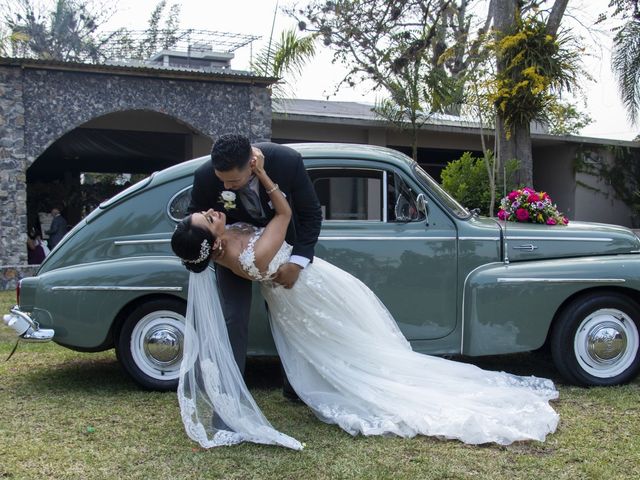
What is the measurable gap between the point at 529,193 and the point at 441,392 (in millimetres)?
2219

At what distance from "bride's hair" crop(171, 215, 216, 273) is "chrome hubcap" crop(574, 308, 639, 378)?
2917mm

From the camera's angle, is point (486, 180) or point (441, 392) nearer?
point (441, 392)

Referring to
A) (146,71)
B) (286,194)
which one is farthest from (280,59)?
(286,194)

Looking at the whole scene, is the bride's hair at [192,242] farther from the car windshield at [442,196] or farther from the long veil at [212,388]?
the car windshield at [442,196]

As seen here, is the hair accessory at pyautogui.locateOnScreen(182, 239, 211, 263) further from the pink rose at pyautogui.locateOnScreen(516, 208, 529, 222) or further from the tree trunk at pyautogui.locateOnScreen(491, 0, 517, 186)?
the tree trunk at pyautogui.locateOnScreen(491, 0, 517, 186)

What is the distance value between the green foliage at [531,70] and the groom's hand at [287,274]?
7.25 m

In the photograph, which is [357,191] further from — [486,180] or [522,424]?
[486,180]

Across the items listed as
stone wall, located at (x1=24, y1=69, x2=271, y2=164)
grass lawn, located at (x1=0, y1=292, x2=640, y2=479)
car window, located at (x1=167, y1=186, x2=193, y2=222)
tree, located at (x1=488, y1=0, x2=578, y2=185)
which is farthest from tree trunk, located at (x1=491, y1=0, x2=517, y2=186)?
car window, located at (x1=167, y1=186, x2=193, y2=222)

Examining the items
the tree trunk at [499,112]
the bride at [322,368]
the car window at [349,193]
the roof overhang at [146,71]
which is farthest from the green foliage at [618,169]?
the bride at [322,368]

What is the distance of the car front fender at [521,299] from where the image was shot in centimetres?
504

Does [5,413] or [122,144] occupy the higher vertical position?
[122,144]

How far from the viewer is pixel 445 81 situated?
49.8ft

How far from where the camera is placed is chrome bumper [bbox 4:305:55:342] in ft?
15.9

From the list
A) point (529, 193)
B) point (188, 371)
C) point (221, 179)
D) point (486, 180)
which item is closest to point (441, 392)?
point (188, 371)
